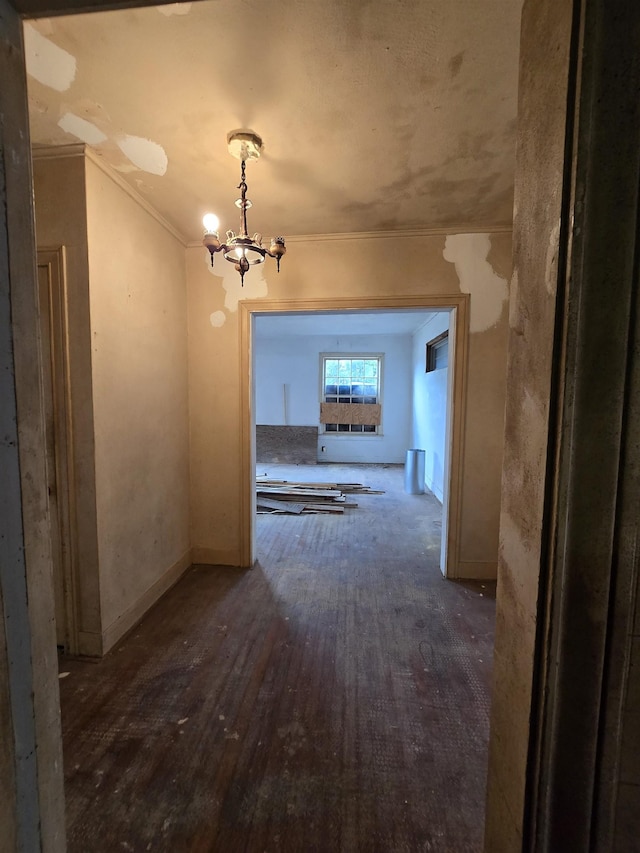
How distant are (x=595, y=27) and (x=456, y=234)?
2.33m

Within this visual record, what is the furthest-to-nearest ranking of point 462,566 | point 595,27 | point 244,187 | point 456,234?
point 462,566 → point 456,234 → point 244,187 → point 595,27

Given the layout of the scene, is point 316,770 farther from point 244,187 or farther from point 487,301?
point 487,301

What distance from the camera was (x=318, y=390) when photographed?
25.4 feet

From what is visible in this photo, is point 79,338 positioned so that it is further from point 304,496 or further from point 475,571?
point 304,496

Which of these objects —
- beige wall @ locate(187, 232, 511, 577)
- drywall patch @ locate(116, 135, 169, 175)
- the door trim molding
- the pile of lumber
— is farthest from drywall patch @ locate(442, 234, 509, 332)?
the pile of lumber

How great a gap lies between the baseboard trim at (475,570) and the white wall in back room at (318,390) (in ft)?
15.8

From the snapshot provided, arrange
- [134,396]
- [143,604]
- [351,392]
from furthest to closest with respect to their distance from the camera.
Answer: [351,392]
[143,604]
[134,396]

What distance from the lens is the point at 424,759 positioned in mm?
1429

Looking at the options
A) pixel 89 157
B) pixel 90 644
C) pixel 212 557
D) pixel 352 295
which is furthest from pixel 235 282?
pixel 90 644

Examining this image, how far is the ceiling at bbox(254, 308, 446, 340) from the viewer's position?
20.1 feet

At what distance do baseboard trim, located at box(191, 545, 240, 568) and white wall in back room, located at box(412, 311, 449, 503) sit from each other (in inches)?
106

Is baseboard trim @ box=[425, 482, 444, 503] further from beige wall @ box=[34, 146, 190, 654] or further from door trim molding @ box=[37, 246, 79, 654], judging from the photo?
door trim molding @ box=[37, 246, 79, 654]

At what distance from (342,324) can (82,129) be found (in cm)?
523

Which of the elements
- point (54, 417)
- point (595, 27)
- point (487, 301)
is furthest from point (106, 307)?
point (487, 301)
